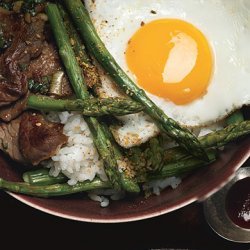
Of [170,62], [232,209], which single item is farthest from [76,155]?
[232,209]

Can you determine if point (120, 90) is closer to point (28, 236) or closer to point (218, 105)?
point (218, 105)

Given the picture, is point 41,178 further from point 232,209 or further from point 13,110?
point 232,209

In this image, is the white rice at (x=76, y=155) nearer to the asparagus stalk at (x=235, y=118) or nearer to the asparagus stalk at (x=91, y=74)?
the asparagus stalk at (x=91, y=74)

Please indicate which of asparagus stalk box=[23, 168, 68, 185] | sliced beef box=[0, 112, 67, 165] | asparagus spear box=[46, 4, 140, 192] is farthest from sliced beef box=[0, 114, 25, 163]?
asparagus spear box=[46, 4, 140, 192]

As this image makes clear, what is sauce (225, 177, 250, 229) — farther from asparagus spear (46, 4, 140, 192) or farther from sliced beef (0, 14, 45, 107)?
sliced beef (0, 14, 45, 107)

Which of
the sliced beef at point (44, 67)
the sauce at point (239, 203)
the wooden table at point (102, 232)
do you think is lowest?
the wooden table at point (102, 232)

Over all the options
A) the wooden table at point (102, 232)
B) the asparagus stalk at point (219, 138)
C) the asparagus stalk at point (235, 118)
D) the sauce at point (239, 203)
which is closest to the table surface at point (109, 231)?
the wooden table at point (102, 232)

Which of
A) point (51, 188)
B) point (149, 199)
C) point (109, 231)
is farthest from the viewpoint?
point (109, 231)
